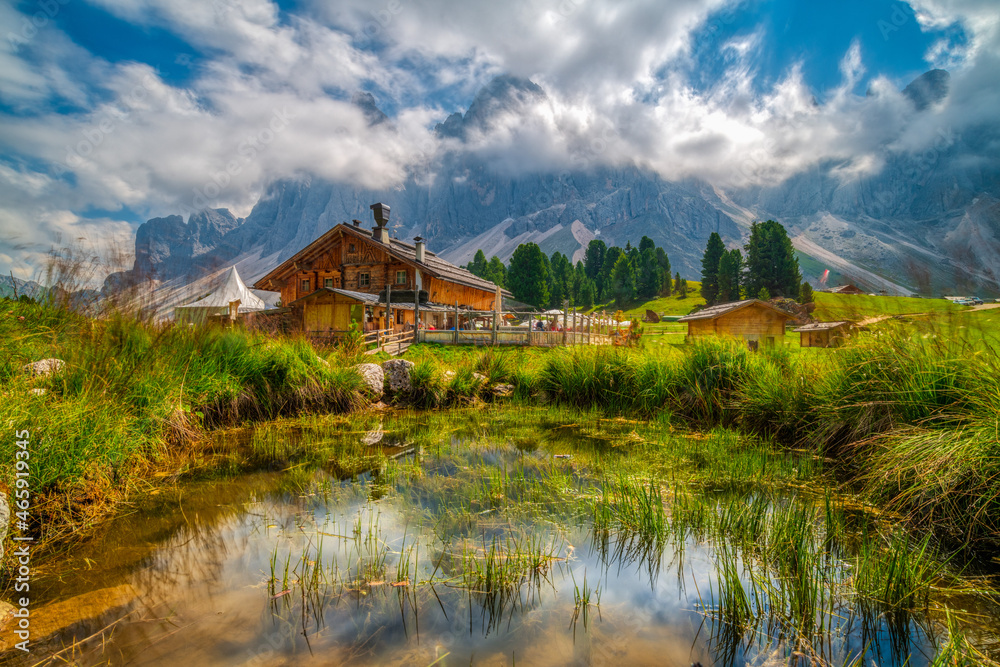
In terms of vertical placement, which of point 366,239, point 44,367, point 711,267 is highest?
Result: point 711,267

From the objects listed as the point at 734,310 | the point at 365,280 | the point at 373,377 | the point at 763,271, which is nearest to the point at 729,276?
the point at 763,271

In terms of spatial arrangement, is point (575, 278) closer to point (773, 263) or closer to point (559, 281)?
point (559, 281)

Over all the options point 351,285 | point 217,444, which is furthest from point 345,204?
point 217,444

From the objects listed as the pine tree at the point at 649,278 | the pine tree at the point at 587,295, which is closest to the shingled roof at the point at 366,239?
the pine tree at the point at 587,295

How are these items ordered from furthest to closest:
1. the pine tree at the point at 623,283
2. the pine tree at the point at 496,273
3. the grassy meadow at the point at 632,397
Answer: the pine tree at the point at 623,283 → the pine tree at the point at 496,273 → the grassy meadow at the point at 632,397

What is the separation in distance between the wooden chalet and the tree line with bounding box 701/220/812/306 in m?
48.4

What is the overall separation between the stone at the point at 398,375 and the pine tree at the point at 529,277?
59662 millimetres

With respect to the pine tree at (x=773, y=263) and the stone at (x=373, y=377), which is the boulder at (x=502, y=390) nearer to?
the stone at (x=373, y=377)

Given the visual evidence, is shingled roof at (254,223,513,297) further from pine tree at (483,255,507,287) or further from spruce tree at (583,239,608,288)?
spruce tree at (583,239,608,288)

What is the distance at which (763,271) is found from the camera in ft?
207

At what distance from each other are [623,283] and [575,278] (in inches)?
380

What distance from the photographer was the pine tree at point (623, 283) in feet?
265

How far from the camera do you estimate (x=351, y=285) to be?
97.8 feet

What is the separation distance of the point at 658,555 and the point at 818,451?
3640 millimetres
